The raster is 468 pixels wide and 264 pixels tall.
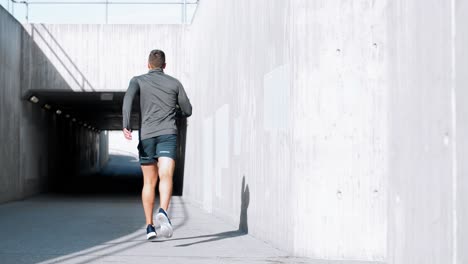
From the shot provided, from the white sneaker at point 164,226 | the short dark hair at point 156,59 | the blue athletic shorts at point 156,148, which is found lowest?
the white sneaker at point 164,226

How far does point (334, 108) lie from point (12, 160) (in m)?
12.8

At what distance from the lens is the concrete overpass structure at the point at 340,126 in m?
2.90

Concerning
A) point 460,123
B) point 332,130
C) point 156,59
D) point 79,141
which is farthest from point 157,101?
point 79,141

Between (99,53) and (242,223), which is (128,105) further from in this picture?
(99,53)

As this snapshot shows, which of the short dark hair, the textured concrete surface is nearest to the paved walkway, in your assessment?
the textured concrete surface

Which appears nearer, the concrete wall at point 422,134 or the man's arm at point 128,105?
the concrete wall at point 422,134

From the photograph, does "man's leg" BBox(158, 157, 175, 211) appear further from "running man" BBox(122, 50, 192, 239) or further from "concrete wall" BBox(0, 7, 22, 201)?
"concrete wall" BBox(0, 7, 22, 201)

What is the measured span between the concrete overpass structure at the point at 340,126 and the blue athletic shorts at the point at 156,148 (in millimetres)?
876

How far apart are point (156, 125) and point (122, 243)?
3.70ft

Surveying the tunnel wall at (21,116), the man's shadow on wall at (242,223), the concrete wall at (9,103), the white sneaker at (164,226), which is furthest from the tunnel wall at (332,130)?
the tunnel wall at (21,116)

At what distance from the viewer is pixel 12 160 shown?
17625 millimetres

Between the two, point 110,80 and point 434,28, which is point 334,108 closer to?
point 434,28

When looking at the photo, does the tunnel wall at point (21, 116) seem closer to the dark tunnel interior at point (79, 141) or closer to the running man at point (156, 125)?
the dark tunnel interior at point (79, 141)

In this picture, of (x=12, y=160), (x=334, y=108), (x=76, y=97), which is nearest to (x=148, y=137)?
(x=334, y=108)
